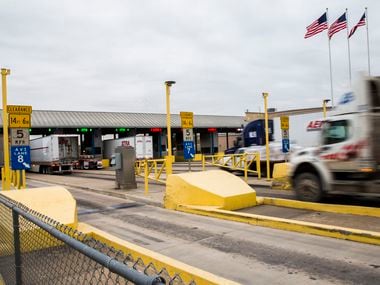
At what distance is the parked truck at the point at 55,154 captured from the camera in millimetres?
35500

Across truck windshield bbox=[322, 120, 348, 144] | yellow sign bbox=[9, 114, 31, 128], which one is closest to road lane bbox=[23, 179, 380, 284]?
truck windshield bbox=[322, 120, 348, 144]

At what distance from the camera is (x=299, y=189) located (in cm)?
1161

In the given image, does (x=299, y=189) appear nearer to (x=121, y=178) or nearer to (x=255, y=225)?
(x=255, y=225)

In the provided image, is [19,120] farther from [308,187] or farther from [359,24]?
[359,24]

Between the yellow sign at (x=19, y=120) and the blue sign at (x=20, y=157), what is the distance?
719mm

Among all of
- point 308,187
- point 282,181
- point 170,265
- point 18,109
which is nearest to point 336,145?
point 308,187

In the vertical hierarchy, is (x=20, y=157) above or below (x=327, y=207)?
above

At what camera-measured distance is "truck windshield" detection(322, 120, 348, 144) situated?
10.6 m

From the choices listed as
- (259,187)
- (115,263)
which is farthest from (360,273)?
(259,187)

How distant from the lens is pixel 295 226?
25.7ft

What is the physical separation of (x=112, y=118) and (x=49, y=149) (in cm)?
1829

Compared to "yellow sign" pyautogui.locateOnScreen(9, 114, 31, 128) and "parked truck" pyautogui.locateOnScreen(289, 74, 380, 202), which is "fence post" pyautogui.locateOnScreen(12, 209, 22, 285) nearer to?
"parked truck" pyautogui.locateOnScreen(289, 74, 380, 202)

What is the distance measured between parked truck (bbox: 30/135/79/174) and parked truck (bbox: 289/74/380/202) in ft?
94.2

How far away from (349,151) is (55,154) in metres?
30.3
